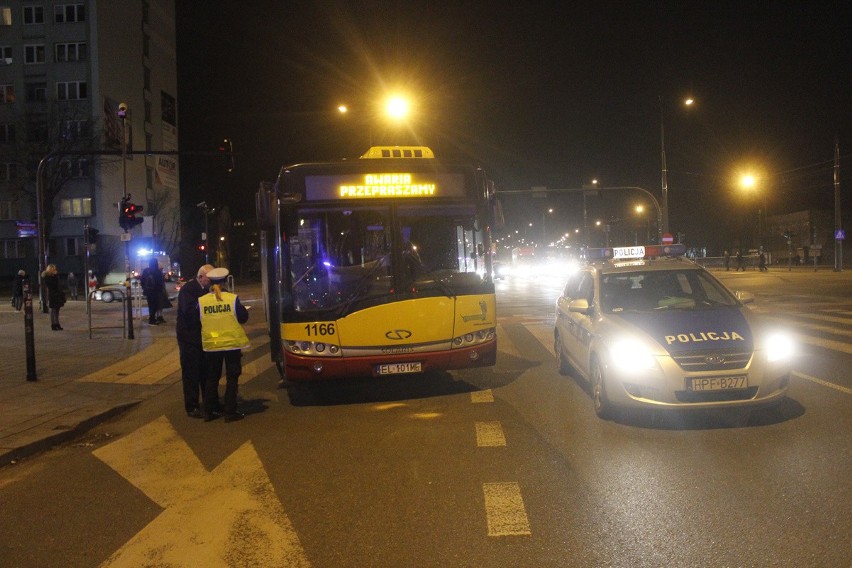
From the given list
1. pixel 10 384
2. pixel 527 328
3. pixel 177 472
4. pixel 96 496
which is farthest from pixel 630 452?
pixel 527 328

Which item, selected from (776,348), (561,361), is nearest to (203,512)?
(776,348)

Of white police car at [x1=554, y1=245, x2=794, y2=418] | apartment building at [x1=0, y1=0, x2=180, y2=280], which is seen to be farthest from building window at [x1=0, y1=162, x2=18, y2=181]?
white police car at [x1=554, y1=245, x2=794, y2=418]

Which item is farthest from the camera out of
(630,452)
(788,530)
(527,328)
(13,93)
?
(13,93)

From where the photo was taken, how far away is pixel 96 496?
19.9ft

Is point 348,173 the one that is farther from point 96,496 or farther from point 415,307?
point 96,496

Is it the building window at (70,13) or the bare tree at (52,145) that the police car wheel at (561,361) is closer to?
the bare tree at (52,145)

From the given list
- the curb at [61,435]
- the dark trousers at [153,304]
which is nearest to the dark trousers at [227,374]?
the curb at [61,435]

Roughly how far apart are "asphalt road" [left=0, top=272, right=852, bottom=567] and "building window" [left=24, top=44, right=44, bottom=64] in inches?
2387

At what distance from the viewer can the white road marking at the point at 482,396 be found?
940cm

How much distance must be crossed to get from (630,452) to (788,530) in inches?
79.5

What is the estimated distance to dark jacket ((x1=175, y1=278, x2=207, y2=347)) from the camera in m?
8.80

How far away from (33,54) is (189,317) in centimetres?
6205

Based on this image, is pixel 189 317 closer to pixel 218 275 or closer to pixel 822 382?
pixel 218 275

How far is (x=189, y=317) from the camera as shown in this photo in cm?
881
